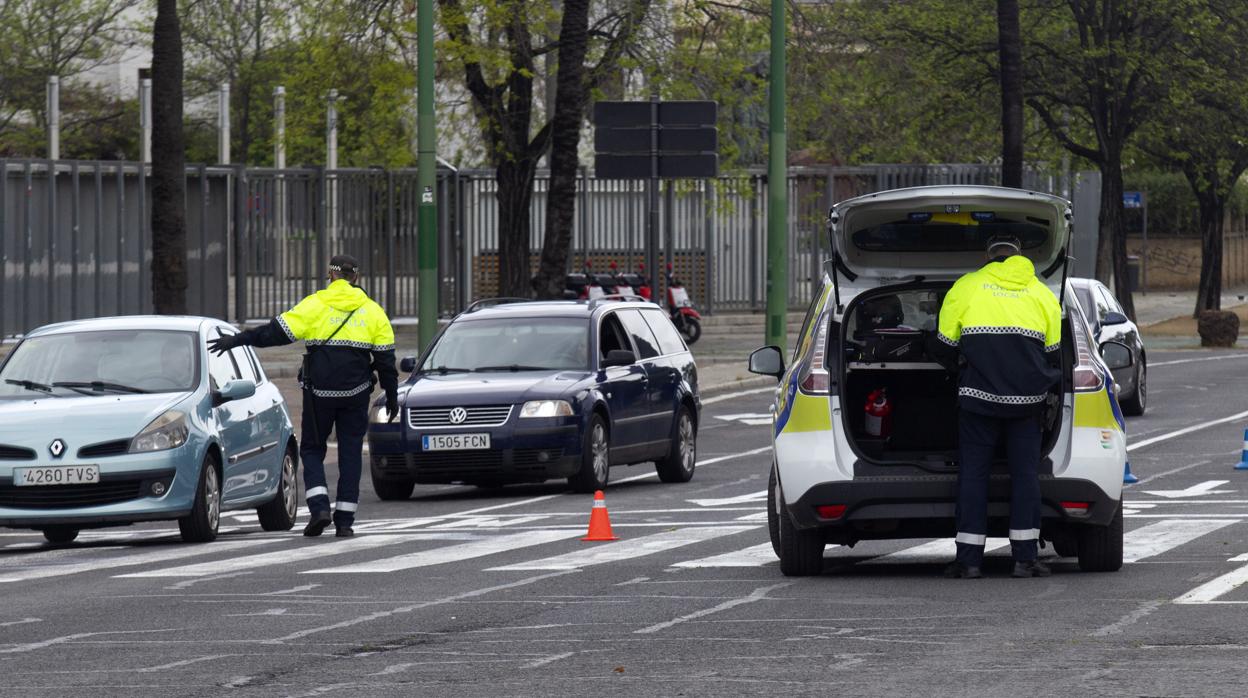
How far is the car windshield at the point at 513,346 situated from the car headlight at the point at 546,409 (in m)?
0.83

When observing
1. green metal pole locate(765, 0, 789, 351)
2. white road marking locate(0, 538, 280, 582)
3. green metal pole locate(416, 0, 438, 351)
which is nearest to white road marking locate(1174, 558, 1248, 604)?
white road marking locate(0, 538, 280, 582)

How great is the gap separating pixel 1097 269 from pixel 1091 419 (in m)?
42.6

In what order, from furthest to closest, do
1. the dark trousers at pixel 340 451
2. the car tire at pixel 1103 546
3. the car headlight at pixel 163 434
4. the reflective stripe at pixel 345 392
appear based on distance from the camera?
the dark trousers at pixel 340 451
the reflective stripe at pixel 345 392
the car headlight at pixel 163 434
the car tire at pixel 1103 546

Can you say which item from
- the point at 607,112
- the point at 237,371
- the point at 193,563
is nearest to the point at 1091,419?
the point at 193,563

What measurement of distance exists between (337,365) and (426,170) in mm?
11421

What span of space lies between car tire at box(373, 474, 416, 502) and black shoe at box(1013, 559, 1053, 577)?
7.89 meters

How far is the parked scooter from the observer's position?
41219mm

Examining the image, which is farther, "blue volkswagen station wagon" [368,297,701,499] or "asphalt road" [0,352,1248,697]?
"blue volkswagen station wagon" [368,297,701,499]

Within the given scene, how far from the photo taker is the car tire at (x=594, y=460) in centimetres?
1847

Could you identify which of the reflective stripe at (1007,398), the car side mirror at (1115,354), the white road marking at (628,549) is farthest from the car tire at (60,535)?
the reflective stripe at (1007,398)

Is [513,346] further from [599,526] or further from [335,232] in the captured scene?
[335,232]

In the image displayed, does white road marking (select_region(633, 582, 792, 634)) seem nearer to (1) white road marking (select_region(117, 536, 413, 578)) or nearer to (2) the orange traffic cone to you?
(2) the orange traffic cone

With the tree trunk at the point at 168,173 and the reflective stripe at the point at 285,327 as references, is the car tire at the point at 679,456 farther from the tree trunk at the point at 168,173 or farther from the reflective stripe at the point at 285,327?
the tree trunk at the point at 168,173

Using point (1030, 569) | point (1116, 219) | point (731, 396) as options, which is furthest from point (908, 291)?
point (1116, 219)
